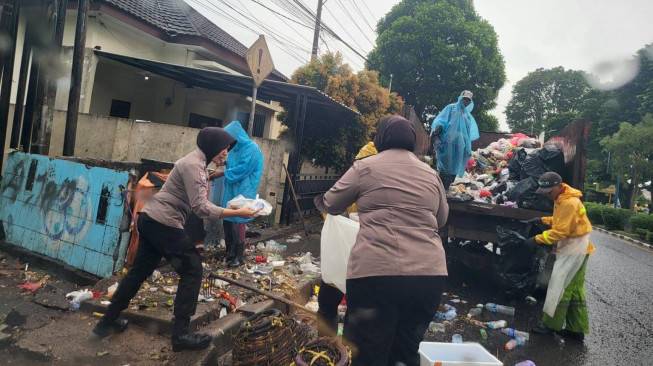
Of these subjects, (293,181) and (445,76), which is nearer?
(293,181)

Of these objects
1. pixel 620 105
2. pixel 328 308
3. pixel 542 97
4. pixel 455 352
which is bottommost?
pixel 455 352

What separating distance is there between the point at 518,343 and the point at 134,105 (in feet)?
37.2

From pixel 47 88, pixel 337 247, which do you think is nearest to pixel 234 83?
pixel 47 88

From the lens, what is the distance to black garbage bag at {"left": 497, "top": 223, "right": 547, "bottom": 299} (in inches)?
185

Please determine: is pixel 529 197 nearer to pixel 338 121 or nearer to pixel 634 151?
pixel 338 121

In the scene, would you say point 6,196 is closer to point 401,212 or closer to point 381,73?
point 401,212

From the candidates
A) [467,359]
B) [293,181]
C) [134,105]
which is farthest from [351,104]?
[467,359]

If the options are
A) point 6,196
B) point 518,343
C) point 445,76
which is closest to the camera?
point 518,343

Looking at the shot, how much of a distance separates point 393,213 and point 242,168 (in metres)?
3.41

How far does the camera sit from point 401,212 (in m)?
2.10

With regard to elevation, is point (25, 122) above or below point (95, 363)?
above

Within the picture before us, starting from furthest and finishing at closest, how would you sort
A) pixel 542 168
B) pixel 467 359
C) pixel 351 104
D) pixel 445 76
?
pixel 445 76, pixel 351 104, pixel 542 168, pixel 467 359

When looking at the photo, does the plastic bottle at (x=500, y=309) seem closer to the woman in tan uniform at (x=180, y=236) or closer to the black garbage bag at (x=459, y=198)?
the black garbage bag at (x=459, y=198)

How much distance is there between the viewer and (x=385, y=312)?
79.8 inches
